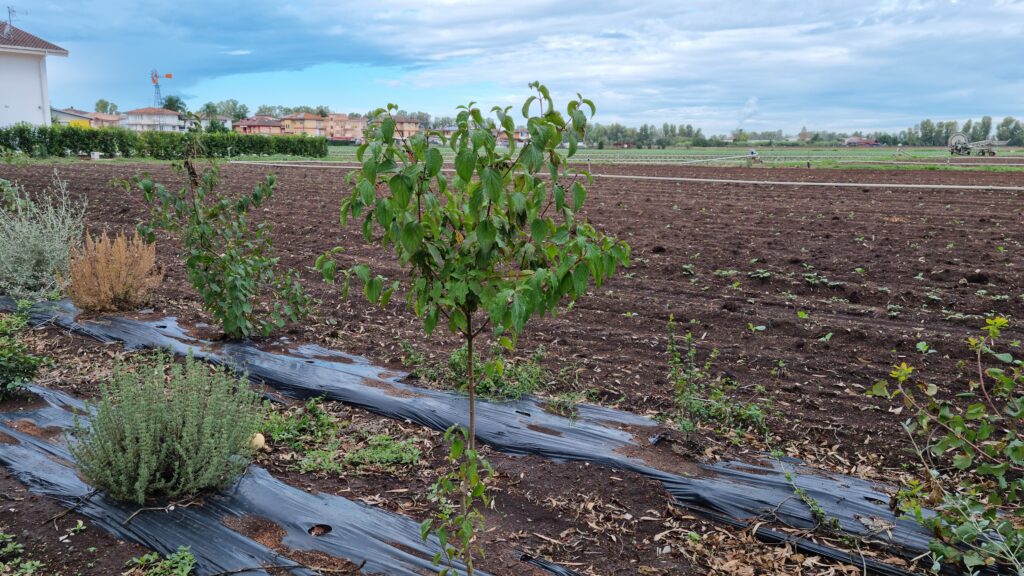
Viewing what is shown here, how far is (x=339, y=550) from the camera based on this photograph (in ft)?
9.68

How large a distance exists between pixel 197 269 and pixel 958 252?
8.30m

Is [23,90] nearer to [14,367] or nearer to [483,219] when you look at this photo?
[14,367]

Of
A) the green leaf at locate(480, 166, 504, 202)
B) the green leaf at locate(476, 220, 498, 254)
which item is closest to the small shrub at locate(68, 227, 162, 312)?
the green leaf at locate(476, 220, 498, 254)

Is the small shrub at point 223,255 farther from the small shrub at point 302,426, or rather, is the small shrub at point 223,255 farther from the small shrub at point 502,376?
the small shrub at point 502,376

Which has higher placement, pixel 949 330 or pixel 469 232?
pixel 469 232

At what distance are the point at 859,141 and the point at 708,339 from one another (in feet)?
269

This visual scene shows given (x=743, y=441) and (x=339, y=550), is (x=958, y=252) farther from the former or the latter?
(x=339, y=550)

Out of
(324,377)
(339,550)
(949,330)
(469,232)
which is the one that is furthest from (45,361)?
(949,330)

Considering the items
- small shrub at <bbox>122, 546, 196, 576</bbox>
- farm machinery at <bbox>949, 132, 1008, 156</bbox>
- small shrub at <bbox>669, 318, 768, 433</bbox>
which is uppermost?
farm machinery at <bbox>949, 132, 1008, 156</bbox>

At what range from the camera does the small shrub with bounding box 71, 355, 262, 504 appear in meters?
3.17

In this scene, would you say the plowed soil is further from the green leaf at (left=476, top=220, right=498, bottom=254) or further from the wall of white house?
the wall of white house

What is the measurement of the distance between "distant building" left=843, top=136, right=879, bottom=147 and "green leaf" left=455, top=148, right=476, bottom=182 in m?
81.5

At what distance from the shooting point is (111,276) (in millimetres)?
6191

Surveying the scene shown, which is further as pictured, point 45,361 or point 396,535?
point 45,361
